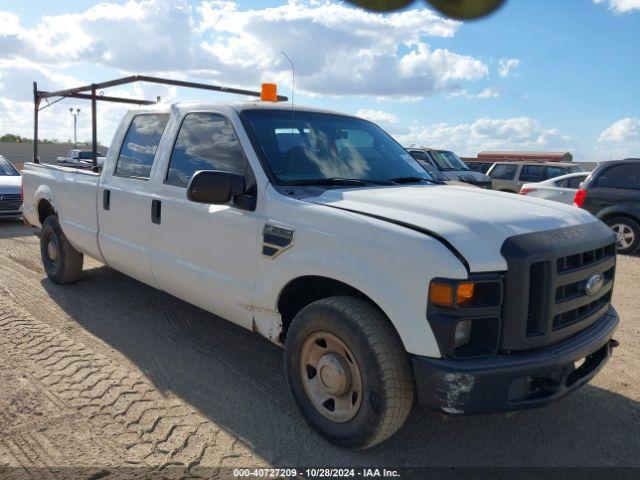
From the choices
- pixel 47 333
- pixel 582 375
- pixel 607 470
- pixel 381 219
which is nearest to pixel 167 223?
pixel 47 333

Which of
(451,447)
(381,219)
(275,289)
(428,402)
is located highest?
(381,219)

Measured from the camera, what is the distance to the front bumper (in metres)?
2.58

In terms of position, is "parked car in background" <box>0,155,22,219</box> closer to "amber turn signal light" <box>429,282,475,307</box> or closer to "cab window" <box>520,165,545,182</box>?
"amber turn signal light" <box>429,282,475,307</box>

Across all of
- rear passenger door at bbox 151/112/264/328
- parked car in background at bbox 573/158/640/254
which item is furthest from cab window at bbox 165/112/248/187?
parked car in background at bbox 573/158/640/254

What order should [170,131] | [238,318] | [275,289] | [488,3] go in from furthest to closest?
[170,131]
[238,318]
[275,289]
[488,3]

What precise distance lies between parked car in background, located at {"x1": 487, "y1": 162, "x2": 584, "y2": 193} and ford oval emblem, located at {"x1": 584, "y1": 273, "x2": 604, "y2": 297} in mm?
14145

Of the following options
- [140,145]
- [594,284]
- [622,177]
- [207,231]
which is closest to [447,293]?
[594,284]

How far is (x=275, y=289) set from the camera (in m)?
3.36

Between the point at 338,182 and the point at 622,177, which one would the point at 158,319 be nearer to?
the point at 338,182

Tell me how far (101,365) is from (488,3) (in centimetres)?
399

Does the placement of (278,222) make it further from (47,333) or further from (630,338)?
(630,338)

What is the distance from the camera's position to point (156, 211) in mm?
4289

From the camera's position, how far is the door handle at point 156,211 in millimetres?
4258

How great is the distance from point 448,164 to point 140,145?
1258 cm
